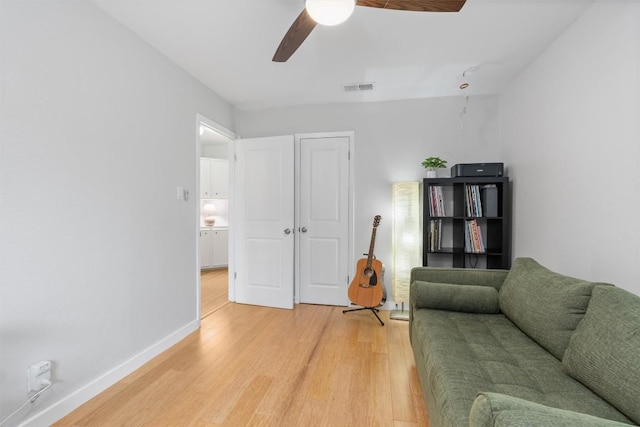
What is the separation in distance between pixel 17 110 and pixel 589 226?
10.8 ft

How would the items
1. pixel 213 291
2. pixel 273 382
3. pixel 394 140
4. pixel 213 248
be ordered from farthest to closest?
1. pixel 213 248
2. pixel 213 291
3. pixel 394 140
4. pixel 273 382

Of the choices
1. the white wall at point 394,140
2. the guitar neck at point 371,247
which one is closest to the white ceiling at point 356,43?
the white wall at point 394,140

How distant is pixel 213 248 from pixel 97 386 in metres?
3.61

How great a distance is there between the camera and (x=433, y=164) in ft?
9.34

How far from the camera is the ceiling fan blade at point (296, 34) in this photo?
4.63 ft

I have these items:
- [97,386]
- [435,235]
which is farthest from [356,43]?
[97,386]

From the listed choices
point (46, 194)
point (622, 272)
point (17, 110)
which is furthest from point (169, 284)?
point (622, 272)

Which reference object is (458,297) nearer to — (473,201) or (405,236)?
(405,236)

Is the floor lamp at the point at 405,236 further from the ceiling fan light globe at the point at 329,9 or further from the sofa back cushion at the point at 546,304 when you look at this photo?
the ceiling fan light globe at the point at 329,9

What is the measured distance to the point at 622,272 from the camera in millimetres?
1486

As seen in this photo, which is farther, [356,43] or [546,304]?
[356,43]

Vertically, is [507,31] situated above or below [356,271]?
above

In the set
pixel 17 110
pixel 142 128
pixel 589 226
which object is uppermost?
pixel 142 128

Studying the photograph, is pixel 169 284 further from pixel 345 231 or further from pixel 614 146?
pixel 614 146
